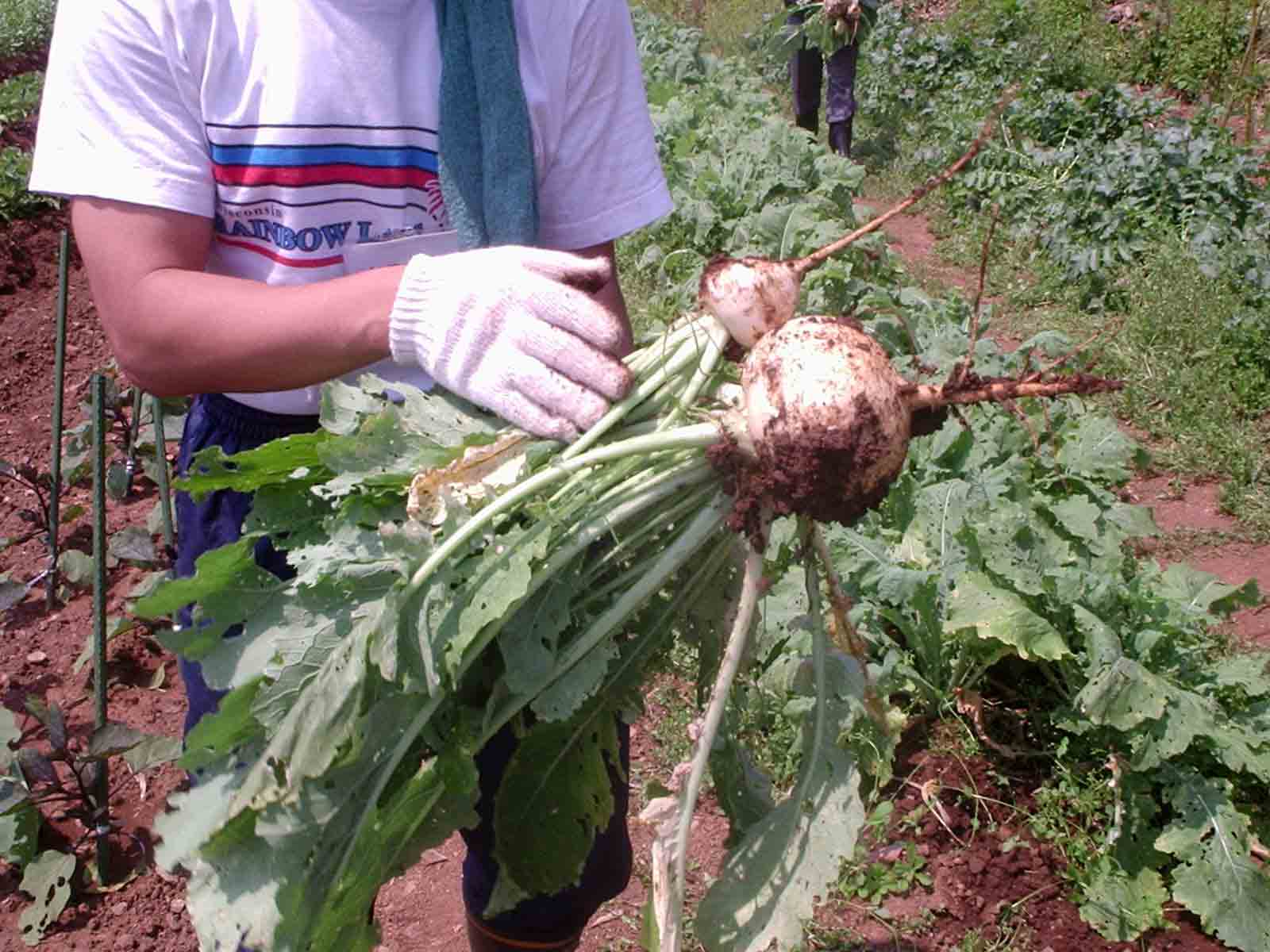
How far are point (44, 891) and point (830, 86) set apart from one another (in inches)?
296

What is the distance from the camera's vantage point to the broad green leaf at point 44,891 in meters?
3.17

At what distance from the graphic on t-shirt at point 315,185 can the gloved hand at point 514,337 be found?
0.23m

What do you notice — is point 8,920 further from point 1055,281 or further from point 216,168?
point 1055,281

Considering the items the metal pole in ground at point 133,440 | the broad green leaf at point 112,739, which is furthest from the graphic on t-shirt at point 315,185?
the metal pole in ground at point 133,440

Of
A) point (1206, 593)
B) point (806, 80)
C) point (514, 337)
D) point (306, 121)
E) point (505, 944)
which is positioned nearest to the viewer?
point (514, 337)

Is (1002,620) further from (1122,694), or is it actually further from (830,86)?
(830,86)

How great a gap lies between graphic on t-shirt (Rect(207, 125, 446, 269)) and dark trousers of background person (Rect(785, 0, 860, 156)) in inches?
285

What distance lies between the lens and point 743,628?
5.69ft

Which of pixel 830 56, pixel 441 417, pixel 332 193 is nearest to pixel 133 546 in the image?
pixel 332 193

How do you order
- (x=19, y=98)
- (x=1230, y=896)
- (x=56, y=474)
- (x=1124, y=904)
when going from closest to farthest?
(x=1230, y=896) < (x=1124, y=904) < (x=56, y=474) < (x=19, y=98)

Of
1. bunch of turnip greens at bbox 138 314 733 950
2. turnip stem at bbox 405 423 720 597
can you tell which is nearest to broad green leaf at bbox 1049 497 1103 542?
bunch of turnip greens at bbox 138 314 733 950

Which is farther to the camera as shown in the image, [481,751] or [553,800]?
[481,751]

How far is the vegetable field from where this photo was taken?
1586 mm

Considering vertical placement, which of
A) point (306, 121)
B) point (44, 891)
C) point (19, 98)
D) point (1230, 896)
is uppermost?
point (306, 121)
